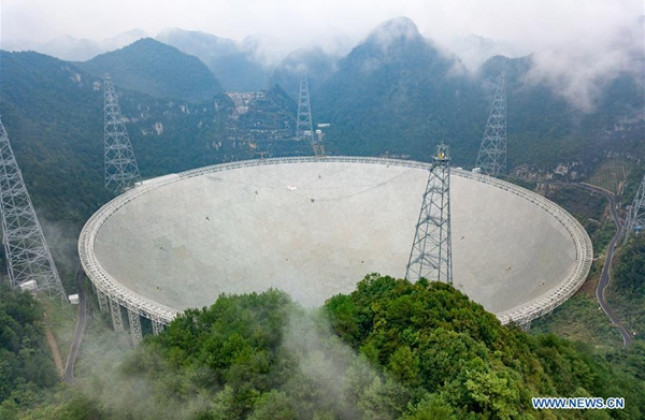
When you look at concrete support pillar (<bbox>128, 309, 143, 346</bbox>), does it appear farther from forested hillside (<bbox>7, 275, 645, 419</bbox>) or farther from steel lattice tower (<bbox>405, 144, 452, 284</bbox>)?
steel lattice tower (<bbox>405, 144, 452, 284</bbox>)

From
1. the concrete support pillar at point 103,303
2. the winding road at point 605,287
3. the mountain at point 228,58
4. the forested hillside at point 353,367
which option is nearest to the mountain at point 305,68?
the mountain at point 228,58

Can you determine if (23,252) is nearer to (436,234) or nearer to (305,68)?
(436,234)

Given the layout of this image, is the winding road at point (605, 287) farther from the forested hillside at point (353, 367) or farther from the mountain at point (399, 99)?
the mountain at point (399, 99)

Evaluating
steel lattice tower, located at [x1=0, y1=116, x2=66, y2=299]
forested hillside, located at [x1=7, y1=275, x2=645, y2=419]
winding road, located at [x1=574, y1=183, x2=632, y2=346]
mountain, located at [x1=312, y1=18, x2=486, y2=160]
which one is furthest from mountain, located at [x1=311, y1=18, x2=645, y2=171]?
steel lattice tower, located at [x1=0, y1=116, x2=66, y2=299]

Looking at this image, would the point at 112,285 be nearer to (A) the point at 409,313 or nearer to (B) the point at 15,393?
(B) the point at 15,393

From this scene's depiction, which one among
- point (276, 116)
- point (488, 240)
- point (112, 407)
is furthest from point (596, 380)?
point (276, 116)

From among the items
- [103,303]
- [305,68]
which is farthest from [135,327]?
[305,68]
